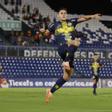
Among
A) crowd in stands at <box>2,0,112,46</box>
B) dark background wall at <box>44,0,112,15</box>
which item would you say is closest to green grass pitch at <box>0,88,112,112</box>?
crowd in stands at <box>2,0,112,46</box>

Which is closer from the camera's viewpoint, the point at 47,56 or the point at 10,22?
the point at 47,56

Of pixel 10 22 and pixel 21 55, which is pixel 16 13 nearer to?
pixel 10 22

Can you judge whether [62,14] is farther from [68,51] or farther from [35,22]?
[35,22]

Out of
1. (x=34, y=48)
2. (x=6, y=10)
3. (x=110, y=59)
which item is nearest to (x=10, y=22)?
(x=6, y=10)

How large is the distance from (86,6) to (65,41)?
2753 centimetres

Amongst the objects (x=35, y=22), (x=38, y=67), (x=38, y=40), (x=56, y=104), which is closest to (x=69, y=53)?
(x=56, y=104)

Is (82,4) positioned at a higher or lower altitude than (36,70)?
higher

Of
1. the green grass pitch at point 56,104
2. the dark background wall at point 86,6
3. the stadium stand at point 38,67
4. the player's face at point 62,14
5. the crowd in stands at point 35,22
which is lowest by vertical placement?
the stadium stand at point 38,67

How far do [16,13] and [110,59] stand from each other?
25.7 ft

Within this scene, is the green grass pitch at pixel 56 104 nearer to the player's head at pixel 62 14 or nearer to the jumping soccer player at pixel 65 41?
the jumping soccer player at pixel 65 41

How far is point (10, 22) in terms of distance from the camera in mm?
35531

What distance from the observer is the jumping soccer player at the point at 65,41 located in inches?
576

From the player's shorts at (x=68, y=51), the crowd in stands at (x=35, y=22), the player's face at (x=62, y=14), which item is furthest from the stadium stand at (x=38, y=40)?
the player's face at (x=62, y=14)

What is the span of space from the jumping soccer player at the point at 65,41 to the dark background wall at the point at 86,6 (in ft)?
85.2
